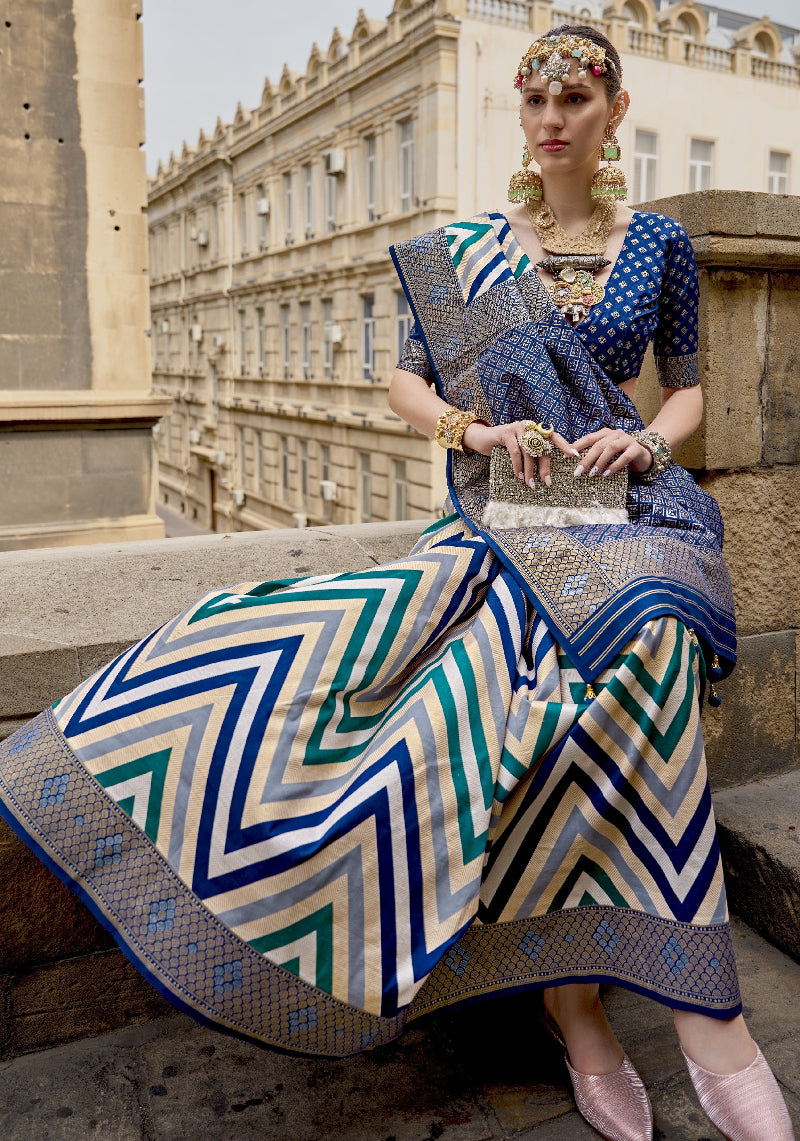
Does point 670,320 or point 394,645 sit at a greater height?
point 670,320

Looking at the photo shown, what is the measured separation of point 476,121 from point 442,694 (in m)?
15.9

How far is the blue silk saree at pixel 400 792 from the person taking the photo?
1.57 metres

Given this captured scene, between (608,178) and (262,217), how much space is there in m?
23.5

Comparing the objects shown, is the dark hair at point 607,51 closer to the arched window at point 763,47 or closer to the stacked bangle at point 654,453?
the stacked bangle at point 654,453

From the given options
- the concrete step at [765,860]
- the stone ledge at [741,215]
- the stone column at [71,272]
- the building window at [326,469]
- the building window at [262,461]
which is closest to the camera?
the concrete step at [765,860]

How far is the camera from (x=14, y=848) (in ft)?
6.72

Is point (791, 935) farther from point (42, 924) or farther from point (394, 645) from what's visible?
point (42, 924)

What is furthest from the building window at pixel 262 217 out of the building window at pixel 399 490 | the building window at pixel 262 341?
the building window at pixel 399 490

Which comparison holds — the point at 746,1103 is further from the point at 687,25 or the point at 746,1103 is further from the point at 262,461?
the point at 262,461

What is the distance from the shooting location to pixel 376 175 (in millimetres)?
18234

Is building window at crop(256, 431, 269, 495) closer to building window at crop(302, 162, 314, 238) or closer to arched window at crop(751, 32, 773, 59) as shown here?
building window at crop(302, 162, 314, 238)

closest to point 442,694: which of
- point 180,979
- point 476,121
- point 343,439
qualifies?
point 180,979

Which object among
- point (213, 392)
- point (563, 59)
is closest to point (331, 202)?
point (213, 392)

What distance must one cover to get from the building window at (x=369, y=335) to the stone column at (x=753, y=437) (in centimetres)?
1668
